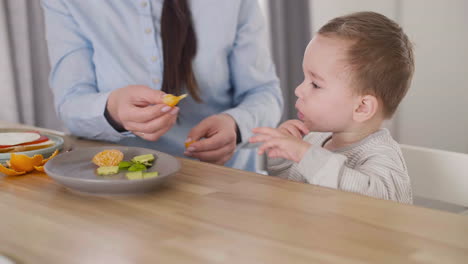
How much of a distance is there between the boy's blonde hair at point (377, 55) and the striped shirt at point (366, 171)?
4.7 inches

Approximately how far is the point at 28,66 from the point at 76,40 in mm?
857

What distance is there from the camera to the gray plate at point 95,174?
0.91m

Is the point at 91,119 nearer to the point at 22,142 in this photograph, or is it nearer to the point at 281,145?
the point at 22,142

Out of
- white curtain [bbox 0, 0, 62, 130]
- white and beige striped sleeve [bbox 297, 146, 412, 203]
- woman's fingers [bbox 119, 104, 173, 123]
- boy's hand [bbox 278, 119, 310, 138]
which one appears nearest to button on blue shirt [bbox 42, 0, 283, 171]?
boy's hand [bbox 278, 119, 310, 138]

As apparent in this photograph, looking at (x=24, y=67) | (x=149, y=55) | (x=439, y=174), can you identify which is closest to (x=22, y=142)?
(x=149, y=55)

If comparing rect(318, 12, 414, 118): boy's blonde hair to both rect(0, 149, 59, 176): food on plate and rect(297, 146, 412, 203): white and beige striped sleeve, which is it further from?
rect(0, 149, 59, 176): food on plate

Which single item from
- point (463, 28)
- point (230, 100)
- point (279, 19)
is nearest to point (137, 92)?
point (230, 100)

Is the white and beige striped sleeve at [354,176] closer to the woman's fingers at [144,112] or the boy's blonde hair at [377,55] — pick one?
the boy's blonde hair at [377,55]

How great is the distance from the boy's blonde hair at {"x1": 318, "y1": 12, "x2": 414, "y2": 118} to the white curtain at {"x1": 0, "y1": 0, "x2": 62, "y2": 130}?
4.96 ft

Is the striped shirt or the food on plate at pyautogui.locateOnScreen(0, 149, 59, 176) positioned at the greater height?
the food on plate at pyautogui.locateOnScreen(0, 149, 59, 176)

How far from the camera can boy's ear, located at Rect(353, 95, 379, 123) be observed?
48.7 inches

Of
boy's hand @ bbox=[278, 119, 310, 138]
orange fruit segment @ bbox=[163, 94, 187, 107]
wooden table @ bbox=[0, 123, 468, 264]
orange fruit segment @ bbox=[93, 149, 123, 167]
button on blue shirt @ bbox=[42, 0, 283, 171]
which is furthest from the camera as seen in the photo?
button on blue shirt @ bbox=[42, 0, 283, 171]

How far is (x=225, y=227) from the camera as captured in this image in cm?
78

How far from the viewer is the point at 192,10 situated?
5.34 ft
